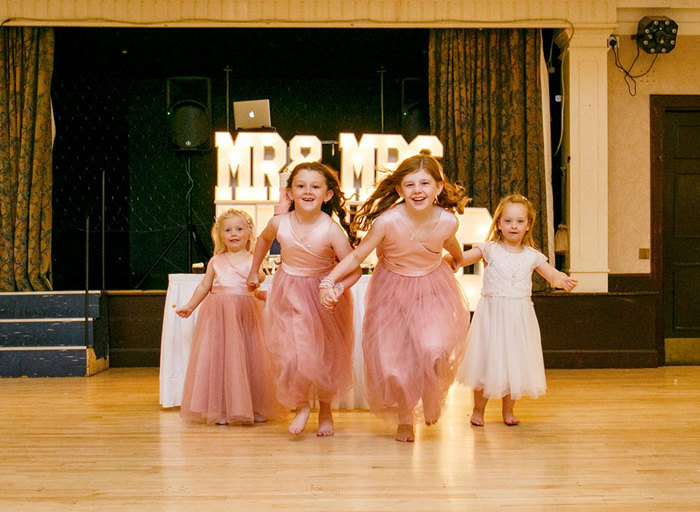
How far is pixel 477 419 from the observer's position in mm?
3387

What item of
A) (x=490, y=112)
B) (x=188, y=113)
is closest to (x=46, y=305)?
(x=188, y=113)

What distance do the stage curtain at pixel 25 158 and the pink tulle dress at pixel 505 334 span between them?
391 cm

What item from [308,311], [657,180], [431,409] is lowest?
[431,409]

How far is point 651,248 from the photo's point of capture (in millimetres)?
5992

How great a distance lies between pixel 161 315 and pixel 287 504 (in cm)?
375

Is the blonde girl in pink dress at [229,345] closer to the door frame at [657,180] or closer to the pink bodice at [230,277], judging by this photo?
the pink bodice at [230,277]

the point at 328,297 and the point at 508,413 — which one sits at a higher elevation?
the point at 328,297

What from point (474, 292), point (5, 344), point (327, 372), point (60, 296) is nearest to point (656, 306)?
point (474, 292)

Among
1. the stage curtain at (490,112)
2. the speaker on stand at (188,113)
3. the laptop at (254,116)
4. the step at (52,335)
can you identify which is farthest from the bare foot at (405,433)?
the laptop at (254,116)

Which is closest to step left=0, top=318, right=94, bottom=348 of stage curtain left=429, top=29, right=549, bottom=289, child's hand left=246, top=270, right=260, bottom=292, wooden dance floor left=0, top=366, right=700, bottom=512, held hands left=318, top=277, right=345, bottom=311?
wooden dance floor left=0, top=366, right=700, bottom=512

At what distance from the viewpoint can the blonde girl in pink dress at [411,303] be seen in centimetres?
296

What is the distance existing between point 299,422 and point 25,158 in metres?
3.93

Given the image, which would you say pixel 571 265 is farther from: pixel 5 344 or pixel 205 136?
pixel 5 344

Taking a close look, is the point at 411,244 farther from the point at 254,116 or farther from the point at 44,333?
the point at 44,333
